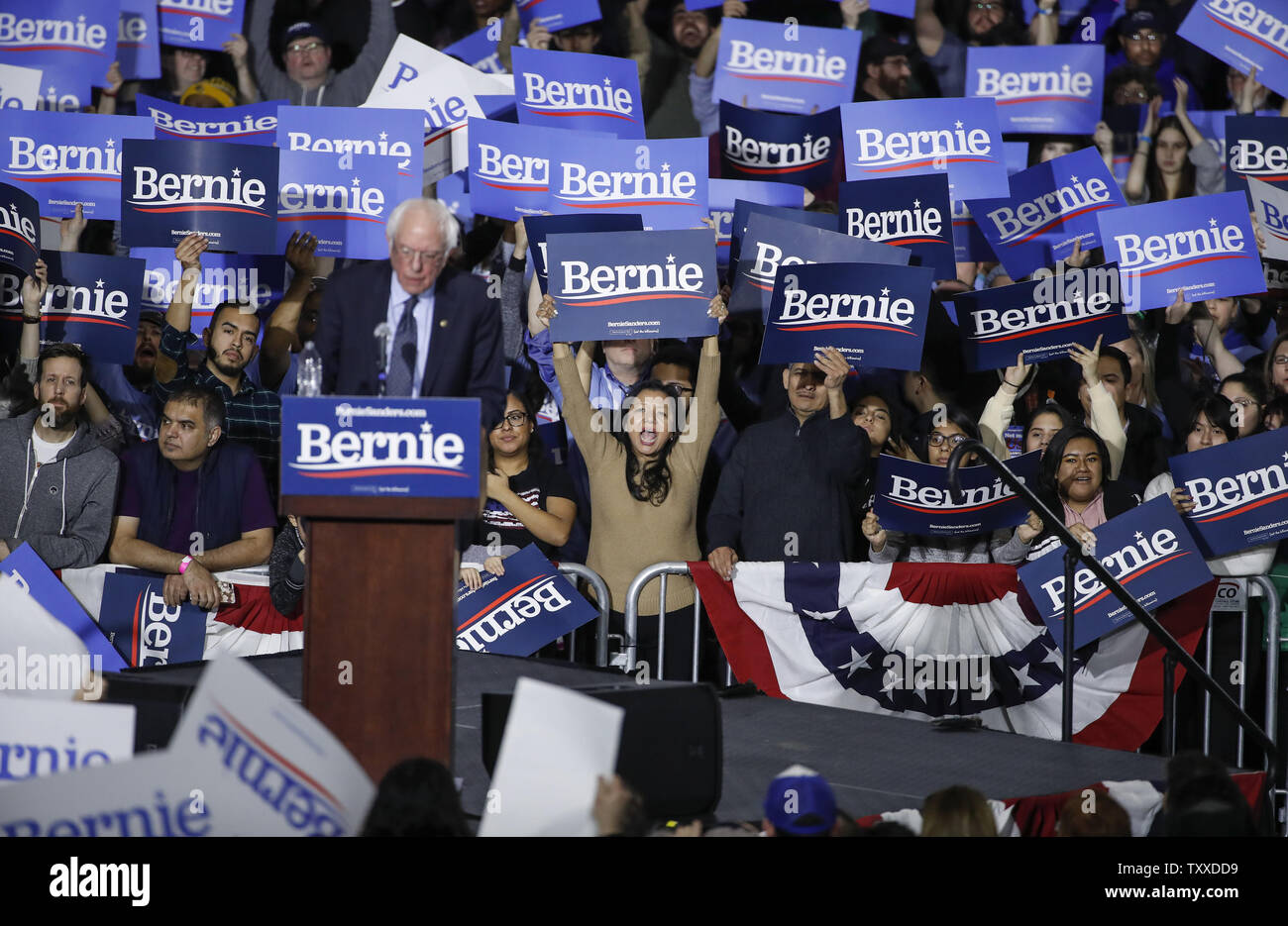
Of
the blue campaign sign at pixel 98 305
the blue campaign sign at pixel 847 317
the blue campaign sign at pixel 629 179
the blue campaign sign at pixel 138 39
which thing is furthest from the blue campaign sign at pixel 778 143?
the blue campaign sign at pixel 138 39

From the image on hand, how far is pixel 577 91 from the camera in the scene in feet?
26.8

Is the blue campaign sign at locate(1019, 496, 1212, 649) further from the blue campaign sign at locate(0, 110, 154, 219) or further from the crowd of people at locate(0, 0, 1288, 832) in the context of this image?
the blue campaign sign at locate(0, 110, 154, 219)

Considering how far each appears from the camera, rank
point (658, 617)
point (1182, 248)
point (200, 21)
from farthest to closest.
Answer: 1. point (200, 21)
2. point (1182, 248)
3. point (658, 617)

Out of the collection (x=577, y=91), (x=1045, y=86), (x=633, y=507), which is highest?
(x=1045, y=86)

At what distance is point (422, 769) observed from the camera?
3.50 m

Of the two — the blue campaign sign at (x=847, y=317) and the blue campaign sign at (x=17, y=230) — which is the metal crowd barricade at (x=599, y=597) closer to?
the blue campaign sign at (x=847, y=317)

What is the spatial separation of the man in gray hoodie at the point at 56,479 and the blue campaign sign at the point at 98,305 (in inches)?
14.4

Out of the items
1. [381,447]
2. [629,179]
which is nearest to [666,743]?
[381,447]

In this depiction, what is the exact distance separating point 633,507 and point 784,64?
10.6 feet

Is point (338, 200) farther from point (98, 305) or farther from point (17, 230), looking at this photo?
point (17, 230)

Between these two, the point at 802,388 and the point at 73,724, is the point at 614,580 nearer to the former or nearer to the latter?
the point at 802,388

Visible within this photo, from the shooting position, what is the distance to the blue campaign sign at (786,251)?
23.3 ft

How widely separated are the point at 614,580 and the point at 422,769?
9.93ft

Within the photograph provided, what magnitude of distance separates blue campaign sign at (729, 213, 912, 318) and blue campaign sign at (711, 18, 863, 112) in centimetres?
172
